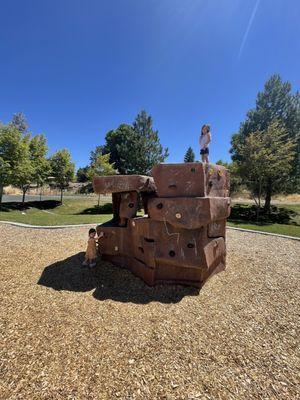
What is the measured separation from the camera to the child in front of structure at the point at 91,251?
6062 millimetres

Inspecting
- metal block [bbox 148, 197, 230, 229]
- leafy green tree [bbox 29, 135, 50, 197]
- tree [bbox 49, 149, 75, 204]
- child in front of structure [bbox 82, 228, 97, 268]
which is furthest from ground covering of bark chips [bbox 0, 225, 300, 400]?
tree [bbox 49, 149, 75, 204]

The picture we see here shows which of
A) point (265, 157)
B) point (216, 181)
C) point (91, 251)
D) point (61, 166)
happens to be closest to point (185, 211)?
point (216, 181)

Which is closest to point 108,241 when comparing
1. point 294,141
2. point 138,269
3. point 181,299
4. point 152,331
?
point 138,269

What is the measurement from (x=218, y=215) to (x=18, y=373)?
4794 mm

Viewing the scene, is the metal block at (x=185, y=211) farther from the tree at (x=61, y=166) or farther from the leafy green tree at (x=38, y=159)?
the tree at (x=61, y=166)

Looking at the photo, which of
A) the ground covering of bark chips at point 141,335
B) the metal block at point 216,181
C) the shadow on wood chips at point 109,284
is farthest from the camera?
the metal block at point 216,181

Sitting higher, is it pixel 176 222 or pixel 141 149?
pixel 141 149

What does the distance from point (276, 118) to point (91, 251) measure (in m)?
23.2

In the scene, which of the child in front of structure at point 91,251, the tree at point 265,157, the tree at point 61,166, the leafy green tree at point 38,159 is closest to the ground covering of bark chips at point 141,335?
the child in front of structure at point 91,251

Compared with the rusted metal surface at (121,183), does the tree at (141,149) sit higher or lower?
higher

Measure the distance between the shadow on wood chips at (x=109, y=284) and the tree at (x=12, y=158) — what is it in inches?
641

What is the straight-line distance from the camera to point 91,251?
615cm

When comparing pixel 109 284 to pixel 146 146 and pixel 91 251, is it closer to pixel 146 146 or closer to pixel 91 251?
pixel 91 251

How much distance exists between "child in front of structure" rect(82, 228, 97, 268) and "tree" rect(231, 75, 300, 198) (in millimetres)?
18007
